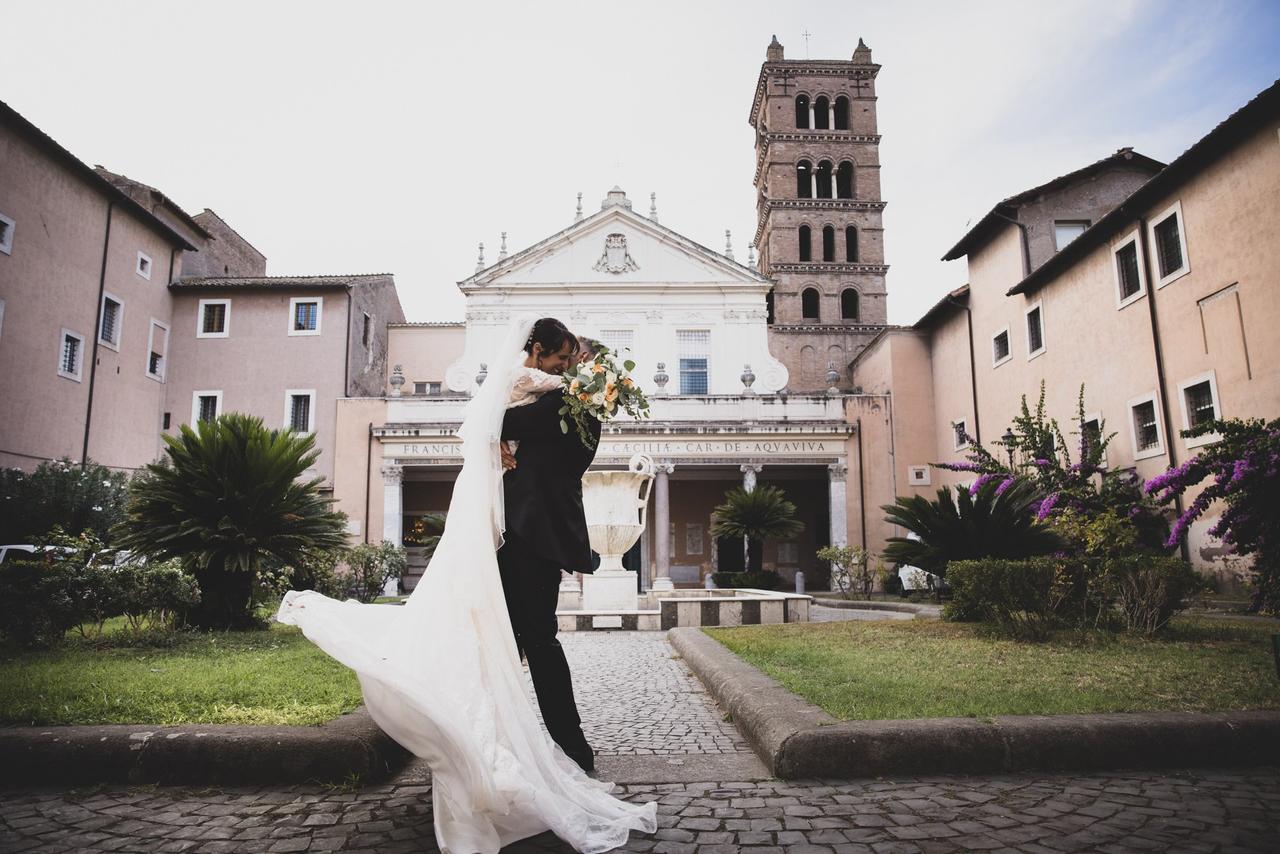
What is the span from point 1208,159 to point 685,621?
12.5 metres

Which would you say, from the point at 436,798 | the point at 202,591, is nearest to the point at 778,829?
the point at 436,798

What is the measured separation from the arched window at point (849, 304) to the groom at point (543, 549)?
3709 centimetres

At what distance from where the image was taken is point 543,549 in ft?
12.0

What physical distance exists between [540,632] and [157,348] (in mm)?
27399

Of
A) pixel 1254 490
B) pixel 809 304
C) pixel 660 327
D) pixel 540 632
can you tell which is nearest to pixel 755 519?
pixel 660 327

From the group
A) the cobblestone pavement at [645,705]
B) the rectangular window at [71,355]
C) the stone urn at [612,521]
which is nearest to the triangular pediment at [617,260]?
the rectangular window at [71,355]

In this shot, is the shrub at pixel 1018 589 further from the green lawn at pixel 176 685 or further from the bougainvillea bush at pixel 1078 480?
the green lawn at pixel 176 685

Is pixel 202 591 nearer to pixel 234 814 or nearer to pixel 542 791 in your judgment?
pixel 234 814

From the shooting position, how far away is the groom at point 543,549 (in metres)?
3.67

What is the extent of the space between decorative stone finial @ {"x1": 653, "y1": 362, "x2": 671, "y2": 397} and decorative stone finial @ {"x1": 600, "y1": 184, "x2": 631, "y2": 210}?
706cm

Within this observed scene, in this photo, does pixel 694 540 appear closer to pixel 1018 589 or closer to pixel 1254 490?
pixel 1254 490

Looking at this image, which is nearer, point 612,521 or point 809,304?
point 612,521

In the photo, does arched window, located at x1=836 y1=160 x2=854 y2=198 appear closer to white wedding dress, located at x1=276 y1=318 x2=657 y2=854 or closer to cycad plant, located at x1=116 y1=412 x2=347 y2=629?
cycad plant, located at x1=116 y1=412 x2=347 y2=629

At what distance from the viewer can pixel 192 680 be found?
5.26 meters
